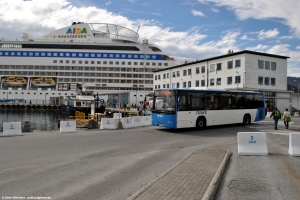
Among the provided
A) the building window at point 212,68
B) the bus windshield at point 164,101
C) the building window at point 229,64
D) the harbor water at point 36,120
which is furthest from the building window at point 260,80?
the harbor water at point 36,120

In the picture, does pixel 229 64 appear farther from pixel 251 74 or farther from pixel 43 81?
pixel 43 81

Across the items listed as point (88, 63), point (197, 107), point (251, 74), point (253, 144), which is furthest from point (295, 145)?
point (88, 63)

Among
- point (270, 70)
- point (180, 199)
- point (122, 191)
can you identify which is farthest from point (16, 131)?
point (270, 70)

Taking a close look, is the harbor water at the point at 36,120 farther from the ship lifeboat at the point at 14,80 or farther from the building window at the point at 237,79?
the ship lifeboat at the point at 14,80

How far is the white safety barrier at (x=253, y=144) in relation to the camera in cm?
975

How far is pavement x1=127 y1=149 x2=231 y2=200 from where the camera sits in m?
4.91

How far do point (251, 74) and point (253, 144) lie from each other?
3516 cm

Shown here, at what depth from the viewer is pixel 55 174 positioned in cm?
696

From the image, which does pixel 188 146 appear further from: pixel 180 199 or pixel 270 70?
pixel 270 70

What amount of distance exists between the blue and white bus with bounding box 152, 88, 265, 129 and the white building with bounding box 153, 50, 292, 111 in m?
22.4

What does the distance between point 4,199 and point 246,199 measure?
4.60 meters

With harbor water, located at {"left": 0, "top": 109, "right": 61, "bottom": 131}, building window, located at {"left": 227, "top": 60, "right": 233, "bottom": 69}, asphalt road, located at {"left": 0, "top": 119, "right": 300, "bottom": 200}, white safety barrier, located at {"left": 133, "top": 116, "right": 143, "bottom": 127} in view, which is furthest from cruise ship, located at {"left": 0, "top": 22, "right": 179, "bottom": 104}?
asphalt road, located at {"left": 0, "top": 119, "right": 300, "bottom": 200}

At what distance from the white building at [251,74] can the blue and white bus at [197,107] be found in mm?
22426

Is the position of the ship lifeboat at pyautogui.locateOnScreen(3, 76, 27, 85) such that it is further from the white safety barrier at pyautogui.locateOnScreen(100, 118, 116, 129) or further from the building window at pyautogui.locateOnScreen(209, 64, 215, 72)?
the white safety barrier at pyautogui.locateOnScreen(100, 118, 116, 129)
